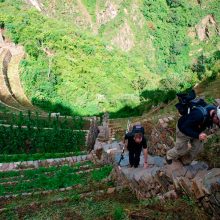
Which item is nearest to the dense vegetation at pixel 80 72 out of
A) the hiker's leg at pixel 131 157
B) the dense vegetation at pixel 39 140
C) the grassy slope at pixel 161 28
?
the dense vegetation at pixel 39 140

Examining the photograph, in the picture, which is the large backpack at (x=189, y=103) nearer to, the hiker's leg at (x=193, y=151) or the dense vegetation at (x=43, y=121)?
the hiker's leg at (x=193, y=151)

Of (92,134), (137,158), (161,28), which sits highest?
(161,28)

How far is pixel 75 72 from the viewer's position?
3253cm

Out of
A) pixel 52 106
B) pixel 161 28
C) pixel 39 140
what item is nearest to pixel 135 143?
pixel 39 140

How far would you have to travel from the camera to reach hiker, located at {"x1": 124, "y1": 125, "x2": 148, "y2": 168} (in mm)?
8305

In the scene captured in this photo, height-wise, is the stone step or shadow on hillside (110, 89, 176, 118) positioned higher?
the stone step

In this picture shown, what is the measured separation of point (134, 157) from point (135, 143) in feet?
1.80

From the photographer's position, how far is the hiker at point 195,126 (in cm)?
584

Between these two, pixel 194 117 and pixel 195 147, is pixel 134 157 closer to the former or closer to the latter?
pixel 195 147

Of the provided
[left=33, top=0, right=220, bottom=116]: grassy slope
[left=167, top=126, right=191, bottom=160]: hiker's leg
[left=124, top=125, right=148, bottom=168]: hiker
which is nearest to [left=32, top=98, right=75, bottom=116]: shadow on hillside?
[left=124, top=125, right=148, bottom=168]: hiker

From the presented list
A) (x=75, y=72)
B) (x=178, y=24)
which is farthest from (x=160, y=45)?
(x=75, y=72)

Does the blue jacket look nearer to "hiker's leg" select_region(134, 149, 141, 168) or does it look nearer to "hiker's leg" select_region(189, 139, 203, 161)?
"hiker's leg" select_region(189, 139, 203, 161)

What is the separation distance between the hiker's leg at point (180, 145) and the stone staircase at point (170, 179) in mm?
232

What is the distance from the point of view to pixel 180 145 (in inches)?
271
